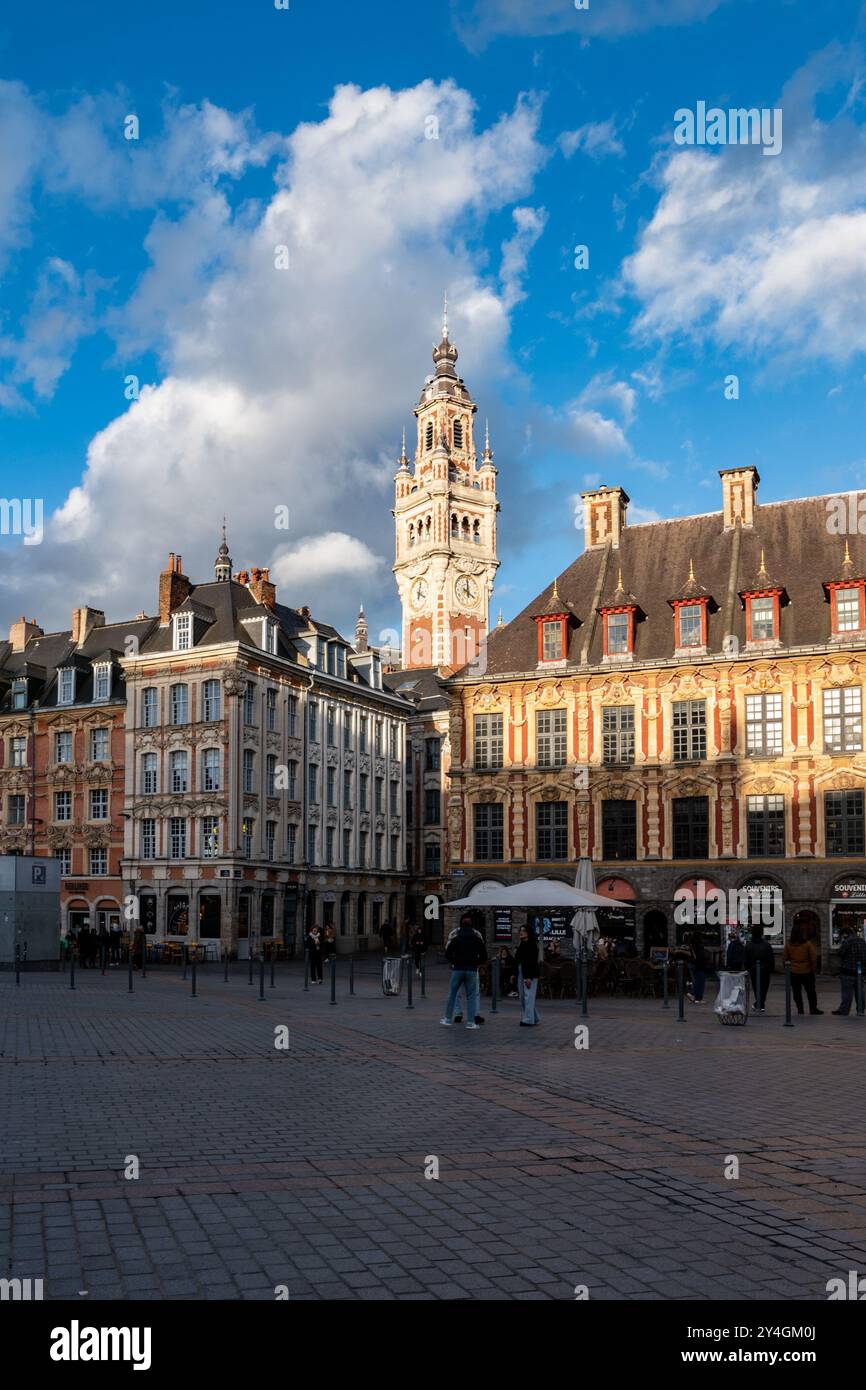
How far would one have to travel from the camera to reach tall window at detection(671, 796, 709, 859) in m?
45.9

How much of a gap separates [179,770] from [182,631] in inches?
246

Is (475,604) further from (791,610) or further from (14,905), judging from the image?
(14,905)

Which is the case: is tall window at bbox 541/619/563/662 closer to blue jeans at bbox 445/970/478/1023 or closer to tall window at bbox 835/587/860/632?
tall window at bbox 835/587/860/632

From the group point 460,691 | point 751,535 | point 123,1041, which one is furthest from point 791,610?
point 123,1041

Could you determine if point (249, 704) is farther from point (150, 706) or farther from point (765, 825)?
point (765, 825)

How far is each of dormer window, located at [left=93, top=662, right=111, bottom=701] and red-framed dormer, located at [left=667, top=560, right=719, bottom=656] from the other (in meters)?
28.3

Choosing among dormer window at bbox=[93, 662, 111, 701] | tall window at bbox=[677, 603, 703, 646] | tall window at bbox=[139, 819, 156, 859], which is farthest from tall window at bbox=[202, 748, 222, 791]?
tall window at bbox=[677, 603, 703, 646]

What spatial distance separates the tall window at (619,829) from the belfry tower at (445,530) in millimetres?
64073

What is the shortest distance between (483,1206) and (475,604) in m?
110

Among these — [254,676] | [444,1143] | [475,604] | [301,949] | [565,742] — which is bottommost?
[301,949]

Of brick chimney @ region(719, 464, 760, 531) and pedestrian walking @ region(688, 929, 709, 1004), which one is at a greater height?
brick chimney @ region(719, 464, 760, 531)

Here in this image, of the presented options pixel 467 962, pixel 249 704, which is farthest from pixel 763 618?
pixel 467 962

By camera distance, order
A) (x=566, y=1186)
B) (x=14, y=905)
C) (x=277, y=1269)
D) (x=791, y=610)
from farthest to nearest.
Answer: (x=791, y=610)
(x=14, y=905)
(x=566, y=1186)
(x=277, y=1269)

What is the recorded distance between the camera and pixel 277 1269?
646 cm
